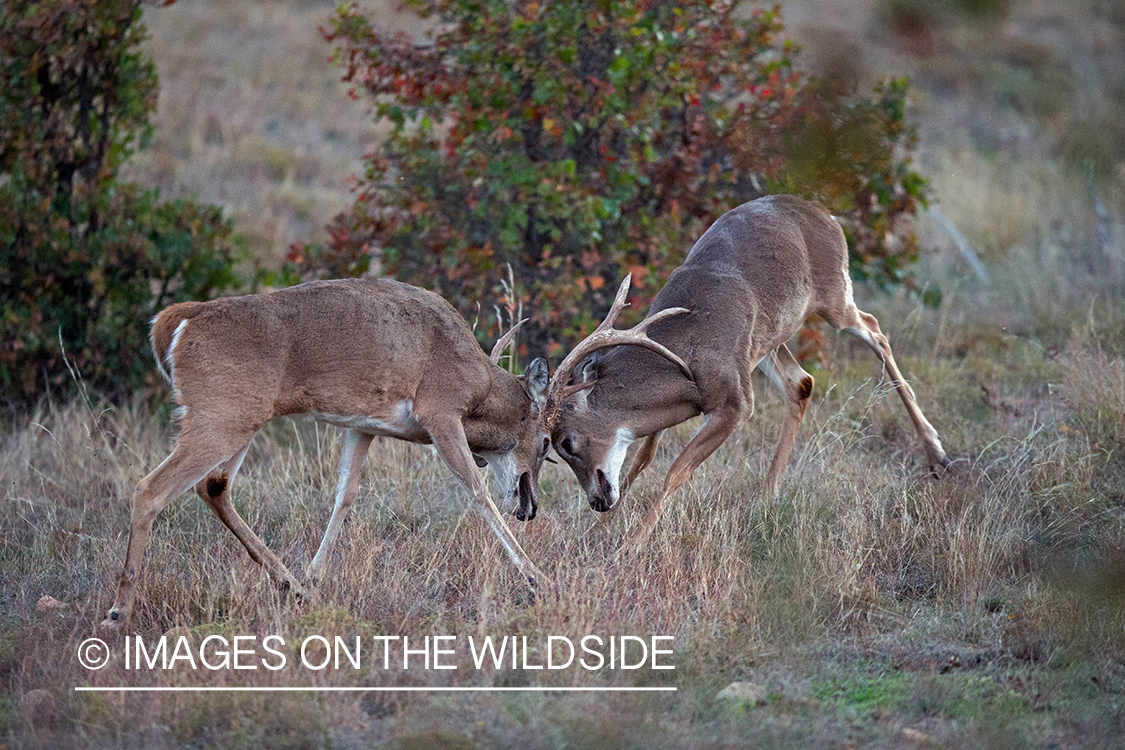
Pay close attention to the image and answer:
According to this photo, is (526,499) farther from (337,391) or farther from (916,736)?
(916,736)

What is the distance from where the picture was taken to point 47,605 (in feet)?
19.6

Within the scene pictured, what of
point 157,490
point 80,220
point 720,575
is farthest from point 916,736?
point 80,220

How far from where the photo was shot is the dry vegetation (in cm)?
450

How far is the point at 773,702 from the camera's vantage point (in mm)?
4867

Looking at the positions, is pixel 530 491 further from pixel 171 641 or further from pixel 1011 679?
pixel 1011 679

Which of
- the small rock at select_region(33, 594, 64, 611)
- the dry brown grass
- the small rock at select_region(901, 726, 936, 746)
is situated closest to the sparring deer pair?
the dry brown grass

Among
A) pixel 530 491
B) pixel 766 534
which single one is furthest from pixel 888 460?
pixel 530 491

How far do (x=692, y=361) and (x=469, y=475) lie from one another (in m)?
1.53

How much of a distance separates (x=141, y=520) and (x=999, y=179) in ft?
47.3

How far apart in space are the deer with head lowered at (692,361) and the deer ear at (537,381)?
6 cm

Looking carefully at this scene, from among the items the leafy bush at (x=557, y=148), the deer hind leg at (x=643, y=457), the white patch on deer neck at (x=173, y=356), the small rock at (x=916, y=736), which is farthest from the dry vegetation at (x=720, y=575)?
the leafy bush at (x=557, y=148)

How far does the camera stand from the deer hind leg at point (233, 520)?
20.0 ft

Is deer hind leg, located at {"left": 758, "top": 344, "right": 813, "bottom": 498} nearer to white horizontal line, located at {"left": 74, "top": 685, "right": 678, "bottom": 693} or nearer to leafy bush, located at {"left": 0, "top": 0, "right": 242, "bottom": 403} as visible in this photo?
white horizontal line, located at {"left": 74, "top": 685, "right": 678, "bottom": 693}

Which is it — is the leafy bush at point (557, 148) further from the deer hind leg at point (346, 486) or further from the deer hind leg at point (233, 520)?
the deer hind leg at point (233, 520)
